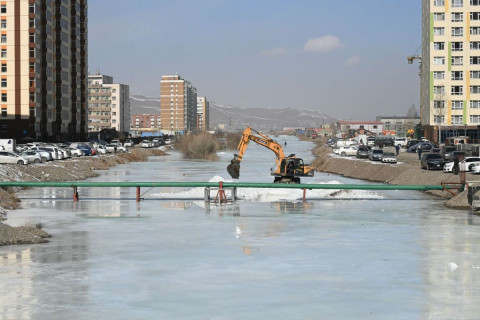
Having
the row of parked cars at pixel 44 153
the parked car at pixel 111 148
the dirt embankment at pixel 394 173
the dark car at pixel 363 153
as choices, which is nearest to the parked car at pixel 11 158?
the row of parked cars at pixel 44 153

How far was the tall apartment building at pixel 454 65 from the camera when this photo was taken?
13875 cm

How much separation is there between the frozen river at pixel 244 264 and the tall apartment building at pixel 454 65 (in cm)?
10403

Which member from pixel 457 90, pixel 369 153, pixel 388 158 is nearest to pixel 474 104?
pixel 457 90

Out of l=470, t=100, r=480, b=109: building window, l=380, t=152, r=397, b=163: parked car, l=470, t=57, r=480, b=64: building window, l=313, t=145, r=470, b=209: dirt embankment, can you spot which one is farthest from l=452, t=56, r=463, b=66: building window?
l=380, t=152, r=397, b=163: parked car

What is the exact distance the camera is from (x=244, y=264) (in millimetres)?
24109

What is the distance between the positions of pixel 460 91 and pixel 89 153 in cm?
7225

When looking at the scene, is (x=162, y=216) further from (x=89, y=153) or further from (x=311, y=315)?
(x=89, y=153)

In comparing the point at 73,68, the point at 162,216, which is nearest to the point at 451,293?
the point at 162,216

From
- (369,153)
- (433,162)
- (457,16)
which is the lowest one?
(433,162)

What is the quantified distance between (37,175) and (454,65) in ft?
314

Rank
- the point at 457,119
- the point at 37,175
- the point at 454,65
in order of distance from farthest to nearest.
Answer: the point at 457,119 < the point at 454,65 < the point at 37,175

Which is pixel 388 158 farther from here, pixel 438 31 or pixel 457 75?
pixel 438 31

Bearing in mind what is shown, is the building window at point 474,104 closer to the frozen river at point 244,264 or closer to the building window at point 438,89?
the building window at point 438,89

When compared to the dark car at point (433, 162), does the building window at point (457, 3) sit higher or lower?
higher
